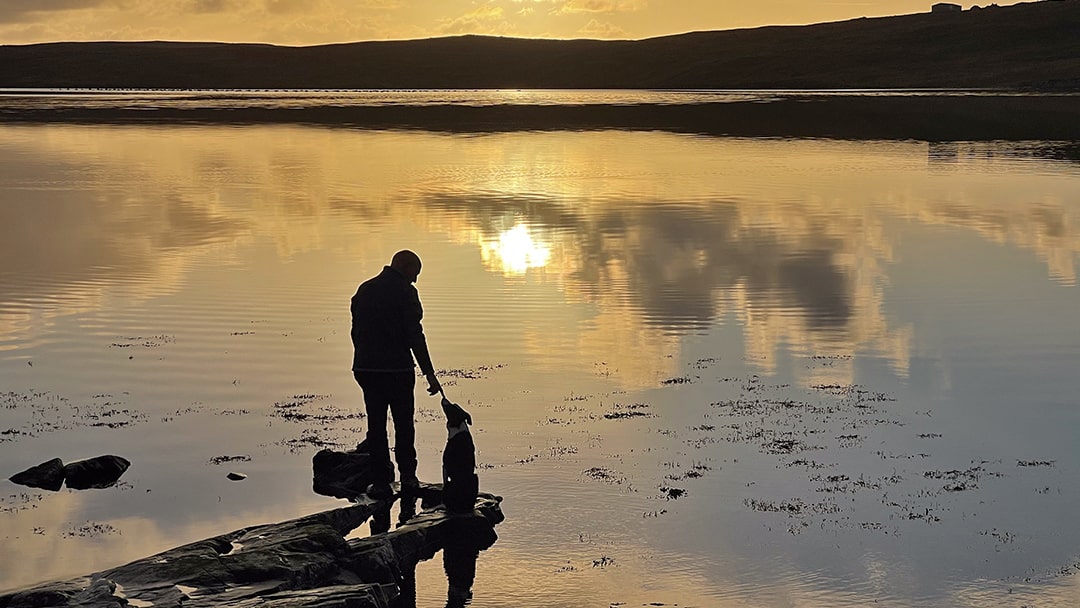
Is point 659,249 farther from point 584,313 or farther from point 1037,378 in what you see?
point 1037,378

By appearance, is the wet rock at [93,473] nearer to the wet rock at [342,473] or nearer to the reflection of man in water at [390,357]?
the wet rock at [342,473]

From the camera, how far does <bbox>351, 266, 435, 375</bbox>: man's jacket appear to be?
46.6ft

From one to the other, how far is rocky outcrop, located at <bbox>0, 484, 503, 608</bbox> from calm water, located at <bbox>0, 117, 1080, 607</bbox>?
46 cm

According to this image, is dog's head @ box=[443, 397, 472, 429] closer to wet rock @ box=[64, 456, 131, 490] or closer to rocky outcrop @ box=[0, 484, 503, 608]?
rocky outcrop @ box=[0, 484, 503, 608]

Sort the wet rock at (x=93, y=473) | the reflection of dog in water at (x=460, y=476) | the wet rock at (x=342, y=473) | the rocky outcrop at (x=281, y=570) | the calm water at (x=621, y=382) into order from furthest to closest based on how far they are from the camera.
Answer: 1. the wet rock at (x=93, y=473)
2. the wet rock at (x=342, y=473)
3. the reflection of dog in water at (x=460, y=476)
4. the calm water at (x=621, y=382)
5. the rocky outcrop at (x=281, y=570)

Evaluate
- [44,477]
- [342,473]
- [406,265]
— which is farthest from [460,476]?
[44,477]

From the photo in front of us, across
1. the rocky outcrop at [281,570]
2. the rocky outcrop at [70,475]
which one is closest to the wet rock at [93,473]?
the rocky outcrop at [70,475]

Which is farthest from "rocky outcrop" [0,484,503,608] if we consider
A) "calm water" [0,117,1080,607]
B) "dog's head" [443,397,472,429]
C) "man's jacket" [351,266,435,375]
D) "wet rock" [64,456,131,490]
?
"wet rock" [64,456,131,490]

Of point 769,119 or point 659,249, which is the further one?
point 769,119

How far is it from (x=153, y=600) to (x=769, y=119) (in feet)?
336

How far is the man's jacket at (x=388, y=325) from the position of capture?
14211mm

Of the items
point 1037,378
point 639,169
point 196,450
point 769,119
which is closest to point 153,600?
point 196,450

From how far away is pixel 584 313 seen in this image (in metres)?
25.2

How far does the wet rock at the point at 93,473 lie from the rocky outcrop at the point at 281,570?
3.08 metres
